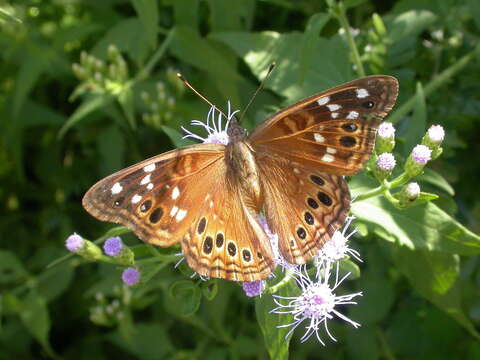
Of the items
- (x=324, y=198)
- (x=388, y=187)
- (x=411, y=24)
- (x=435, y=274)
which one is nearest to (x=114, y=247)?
(x=324, y=198)

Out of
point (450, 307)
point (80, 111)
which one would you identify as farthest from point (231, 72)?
point (450, 307)

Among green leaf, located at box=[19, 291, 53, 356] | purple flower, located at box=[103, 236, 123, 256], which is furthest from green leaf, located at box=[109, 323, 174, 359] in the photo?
purple flower, located at box=[103, 236, 123, 256]

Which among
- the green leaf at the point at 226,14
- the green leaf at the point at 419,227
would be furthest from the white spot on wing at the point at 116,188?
the green leaf at the point at 226,14

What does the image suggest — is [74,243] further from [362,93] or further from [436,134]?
[436,134]

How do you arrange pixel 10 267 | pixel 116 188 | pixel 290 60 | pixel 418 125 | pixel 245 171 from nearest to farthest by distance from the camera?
pixel 116 188 → pixel 245 171 → pixel 418 125 → pixel 290 60 → pixel 10 267

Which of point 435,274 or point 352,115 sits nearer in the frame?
point 352,115

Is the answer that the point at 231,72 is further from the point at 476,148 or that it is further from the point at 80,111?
the point at 476,148

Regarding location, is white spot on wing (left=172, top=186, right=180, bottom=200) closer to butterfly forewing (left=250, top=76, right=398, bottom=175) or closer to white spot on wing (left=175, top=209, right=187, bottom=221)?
white spot on wing (left=175, top=209, right=187, bottom=221)
